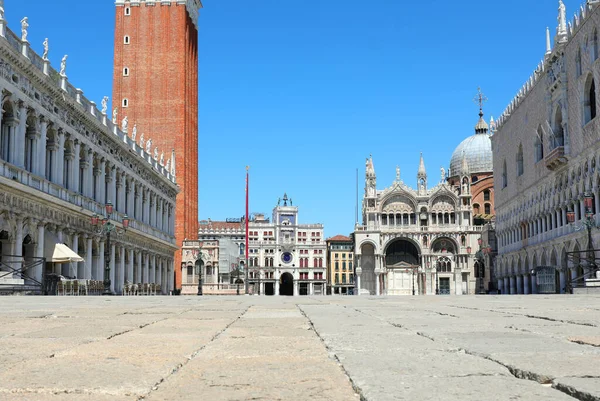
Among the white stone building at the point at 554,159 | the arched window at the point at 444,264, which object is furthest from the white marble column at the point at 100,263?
the arched window at the point at 444,264

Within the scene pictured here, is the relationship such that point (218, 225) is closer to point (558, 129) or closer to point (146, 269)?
point (146, 269)

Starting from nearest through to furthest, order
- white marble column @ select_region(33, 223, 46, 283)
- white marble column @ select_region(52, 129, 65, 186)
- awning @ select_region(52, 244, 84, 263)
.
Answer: white marble column @ select_region(33, 223, 46, 283)
awning @ select_region(52, 244, 84, 263)
white marble column @ select_region(52, 129, 65, 186)

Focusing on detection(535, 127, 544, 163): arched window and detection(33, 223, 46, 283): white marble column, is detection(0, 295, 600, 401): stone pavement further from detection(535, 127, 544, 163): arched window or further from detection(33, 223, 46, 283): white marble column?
detection(535, 127, 544, 163): arched window

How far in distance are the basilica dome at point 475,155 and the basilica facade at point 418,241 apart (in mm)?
13231

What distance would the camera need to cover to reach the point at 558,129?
153 ft

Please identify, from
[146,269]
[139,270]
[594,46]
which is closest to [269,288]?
[146,269]

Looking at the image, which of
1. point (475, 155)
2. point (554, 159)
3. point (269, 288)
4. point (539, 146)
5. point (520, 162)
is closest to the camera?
point (554, 159)

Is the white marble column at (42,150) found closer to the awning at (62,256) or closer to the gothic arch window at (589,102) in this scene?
the awning at (62,256)

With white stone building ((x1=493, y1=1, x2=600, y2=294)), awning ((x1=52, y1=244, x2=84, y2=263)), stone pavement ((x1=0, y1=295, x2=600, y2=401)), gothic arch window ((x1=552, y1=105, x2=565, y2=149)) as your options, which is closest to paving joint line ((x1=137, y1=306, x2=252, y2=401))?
stone pavement ((x1=0, y1=295, x2=600, y2=401))

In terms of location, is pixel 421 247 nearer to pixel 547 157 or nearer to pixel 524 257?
pixel 524 257

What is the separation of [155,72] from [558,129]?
36.9 meters

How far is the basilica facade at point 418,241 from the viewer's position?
7850 cm

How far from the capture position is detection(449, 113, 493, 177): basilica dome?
313ft

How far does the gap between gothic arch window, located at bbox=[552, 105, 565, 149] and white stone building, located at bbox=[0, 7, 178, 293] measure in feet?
92.6
